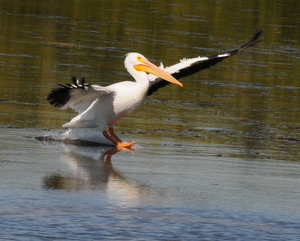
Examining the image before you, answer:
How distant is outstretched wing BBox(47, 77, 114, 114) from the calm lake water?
0.37 meters

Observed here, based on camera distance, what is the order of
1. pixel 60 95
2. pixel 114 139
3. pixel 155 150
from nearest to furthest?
pixel 155 150
pixel 60 95
pixel 114 139

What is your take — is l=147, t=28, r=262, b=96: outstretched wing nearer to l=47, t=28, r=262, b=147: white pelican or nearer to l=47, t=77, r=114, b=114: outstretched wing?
l=47, t=28, r=262, b=147: white pelican

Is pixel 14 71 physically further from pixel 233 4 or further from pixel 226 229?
pixel 233 4

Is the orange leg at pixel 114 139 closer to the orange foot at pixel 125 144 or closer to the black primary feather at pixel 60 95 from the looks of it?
the orange foot at pixel 125 144

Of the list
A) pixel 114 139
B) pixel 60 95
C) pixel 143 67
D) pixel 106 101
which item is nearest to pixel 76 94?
pixel 60 95

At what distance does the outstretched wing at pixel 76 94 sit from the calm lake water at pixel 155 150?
0.37 metres

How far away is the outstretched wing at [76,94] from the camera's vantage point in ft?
27.9

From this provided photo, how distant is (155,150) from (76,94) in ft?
3.52

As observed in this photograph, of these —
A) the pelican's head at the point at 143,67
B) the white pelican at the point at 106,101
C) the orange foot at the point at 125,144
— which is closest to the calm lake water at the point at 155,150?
the orange foot at the point at 125,144

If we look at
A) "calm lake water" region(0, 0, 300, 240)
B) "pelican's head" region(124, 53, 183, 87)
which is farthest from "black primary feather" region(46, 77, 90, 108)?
"pelican's head" region(124, 53, 183, 87)

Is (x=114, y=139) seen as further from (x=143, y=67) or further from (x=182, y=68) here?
(x=182, y=68)

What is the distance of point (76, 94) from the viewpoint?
8758mm

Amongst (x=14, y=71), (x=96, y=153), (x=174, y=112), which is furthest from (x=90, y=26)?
(x=96, y=153)

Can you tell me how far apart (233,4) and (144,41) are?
1525 centimetres
